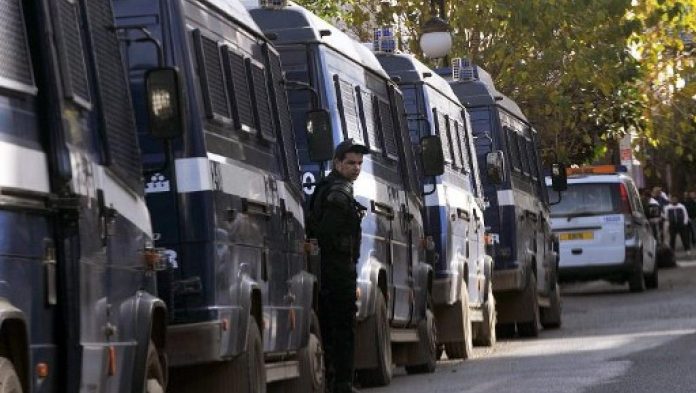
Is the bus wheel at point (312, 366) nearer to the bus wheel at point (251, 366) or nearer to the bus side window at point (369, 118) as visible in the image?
the bus wheel at point (251, 366)

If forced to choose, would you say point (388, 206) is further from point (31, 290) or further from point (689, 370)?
point (31, 290)

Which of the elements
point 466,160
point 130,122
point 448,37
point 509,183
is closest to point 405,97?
point 466,160

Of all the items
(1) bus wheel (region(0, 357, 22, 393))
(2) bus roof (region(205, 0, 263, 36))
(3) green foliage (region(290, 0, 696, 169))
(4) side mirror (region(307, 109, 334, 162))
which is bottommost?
(1) bus wheel (region(0, 357, 22, 393))

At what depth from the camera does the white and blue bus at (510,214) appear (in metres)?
26.2

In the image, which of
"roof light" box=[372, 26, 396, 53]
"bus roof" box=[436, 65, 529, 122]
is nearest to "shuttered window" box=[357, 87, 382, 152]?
"roof light" box=[372, 26, 396, 53]

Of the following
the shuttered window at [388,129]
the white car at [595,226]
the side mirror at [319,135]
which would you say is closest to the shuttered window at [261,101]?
the side mirror at [319,135]

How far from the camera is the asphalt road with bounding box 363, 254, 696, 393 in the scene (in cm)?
1712

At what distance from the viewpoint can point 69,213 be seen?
8828mm

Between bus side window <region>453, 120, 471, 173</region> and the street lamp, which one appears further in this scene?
the street lamp

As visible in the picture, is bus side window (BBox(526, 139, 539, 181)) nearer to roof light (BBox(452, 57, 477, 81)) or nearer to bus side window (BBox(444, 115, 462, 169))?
roof light (BBox(452, 57, 477, 81))

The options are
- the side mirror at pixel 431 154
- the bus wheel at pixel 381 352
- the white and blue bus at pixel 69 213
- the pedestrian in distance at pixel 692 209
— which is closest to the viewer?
the white and blue bus at pixel 69 213

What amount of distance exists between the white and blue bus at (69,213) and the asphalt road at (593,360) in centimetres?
644

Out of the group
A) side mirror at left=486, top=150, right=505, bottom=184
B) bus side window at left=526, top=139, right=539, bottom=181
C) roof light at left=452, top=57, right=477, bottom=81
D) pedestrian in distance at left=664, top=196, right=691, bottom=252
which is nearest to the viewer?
side mirror at left=486, top=150, right=505, bottom=184

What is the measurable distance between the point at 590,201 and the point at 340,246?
854 inches
